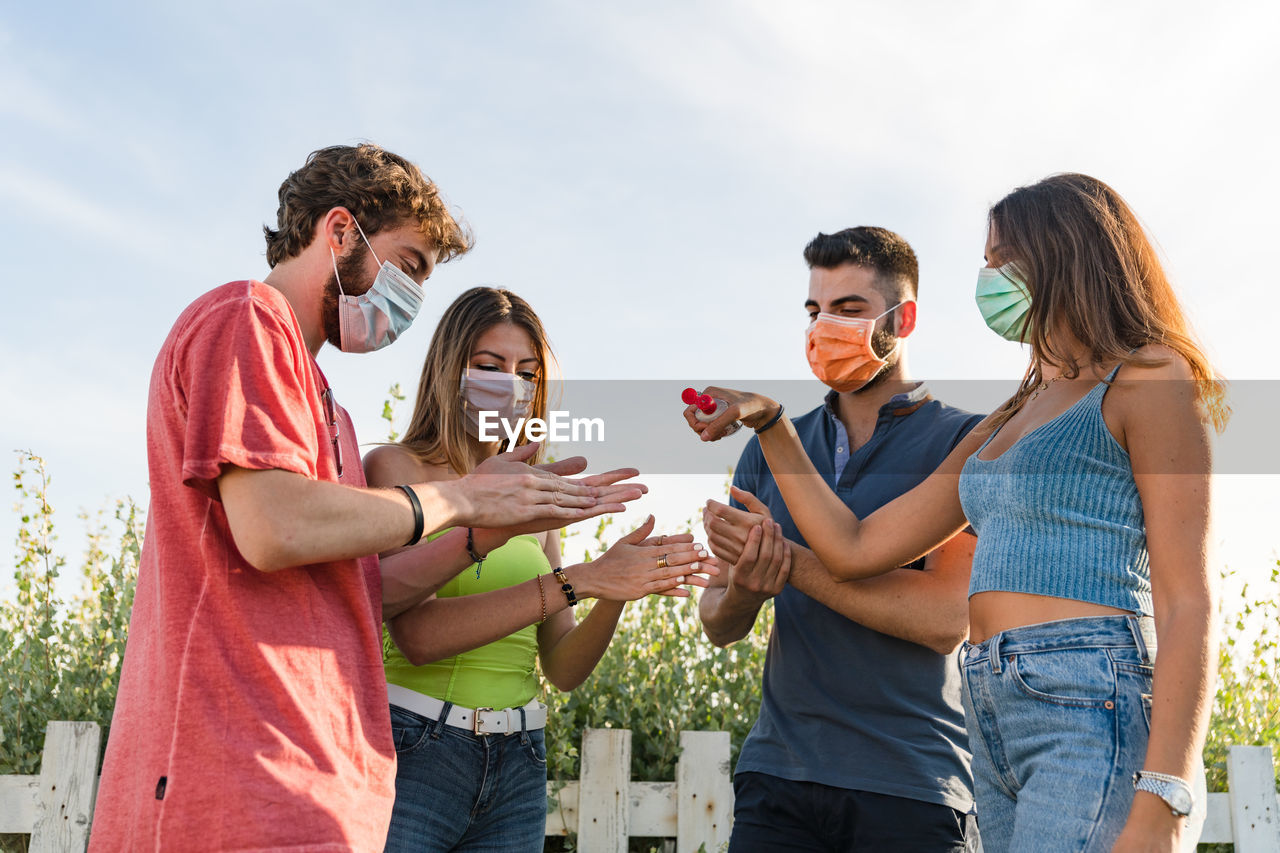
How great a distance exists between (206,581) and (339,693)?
0.34 metres

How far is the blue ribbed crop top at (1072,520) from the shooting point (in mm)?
2059

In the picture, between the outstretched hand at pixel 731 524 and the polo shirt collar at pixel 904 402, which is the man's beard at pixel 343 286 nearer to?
the outstretched hand at pixel 731 524

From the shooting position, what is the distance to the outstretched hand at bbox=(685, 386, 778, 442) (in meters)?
3.09

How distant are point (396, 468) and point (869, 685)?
1551mm

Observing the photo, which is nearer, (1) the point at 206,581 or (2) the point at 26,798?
(1) the point at 206,581

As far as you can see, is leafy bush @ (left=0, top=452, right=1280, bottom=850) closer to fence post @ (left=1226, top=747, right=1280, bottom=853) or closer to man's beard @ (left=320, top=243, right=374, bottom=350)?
fence post @ (left=1226, top=747, right=1280, bottom=853)

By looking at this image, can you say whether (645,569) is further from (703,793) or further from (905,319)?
(703,793)

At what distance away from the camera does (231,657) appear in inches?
75.4

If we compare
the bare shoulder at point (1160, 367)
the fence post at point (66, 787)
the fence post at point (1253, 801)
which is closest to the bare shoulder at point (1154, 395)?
the bare shoulder at point (1160, 367)

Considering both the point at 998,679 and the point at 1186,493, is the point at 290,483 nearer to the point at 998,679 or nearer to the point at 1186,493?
the point at 998,679

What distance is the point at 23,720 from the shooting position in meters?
4.39

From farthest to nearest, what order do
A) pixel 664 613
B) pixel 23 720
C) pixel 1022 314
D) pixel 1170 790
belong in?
pixel 664 613
pixel 23 720
pixel 1022 314
pixel 1170 790

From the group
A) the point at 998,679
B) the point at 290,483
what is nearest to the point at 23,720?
the point at 290,483

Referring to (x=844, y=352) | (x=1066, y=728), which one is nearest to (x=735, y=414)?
(x=844, y=352)
